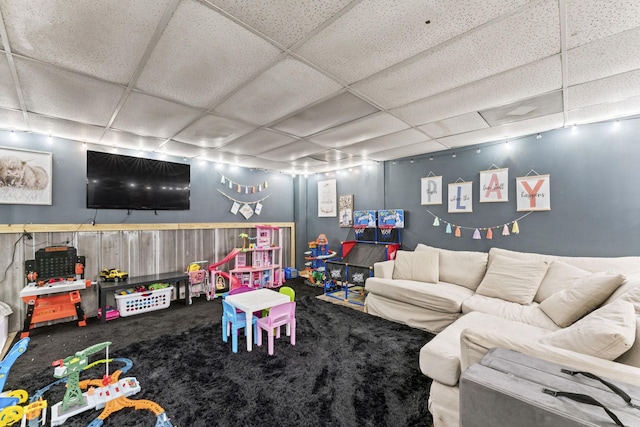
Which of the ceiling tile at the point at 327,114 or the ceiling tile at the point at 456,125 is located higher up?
the ceiling tile at the point at 327,114

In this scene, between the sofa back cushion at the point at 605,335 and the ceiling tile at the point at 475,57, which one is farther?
the ceiling tile at the point at 475,57

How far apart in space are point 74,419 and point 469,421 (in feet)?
7.93

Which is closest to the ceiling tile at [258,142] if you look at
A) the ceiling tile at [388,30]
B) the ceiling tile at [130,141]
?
the ceiling tile at [130,141]

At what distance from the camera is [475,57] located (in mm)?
1839

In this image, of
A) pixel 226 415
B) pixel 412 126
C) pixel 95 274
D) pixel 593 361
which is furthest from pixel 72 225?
pixel 593 361

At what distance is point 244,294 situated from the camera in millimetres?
3018

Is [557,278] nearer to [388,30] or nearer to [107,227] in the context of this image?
[388,30]

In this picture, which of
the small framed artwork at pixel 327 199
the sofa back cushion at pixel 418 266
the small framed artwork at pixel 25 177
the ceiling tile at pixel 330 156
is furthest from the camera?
the small framed artwork at pixel 327 199

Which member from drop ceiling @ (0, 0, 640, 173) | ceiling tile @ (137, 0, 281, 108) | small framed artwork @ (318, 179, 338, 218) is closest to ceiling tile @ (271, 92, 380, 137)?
drop ceiling @ (0, 0, 640, 173)

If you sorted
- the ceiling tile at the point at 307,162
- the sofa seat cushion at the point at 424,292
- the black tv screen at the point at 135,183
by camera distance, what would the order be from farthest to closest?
1. the ceiling tile at the point at 307,162
2. the black tv screen at the point at 135,183
3. the sofa seat cushion at the point at 424,292

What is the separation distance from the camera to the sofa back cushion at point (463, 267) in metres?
3.39

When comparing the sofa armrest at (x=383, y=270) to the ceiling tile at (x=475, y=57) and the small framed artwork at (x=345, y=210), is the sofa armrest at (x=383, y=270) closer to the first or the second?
the small framed artwork at (x=345, y=210)

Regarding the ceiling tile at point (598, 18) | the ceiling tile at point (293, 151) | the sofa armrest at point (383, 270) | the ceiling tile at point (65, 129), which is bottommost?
the sofa armrest at point (383, 270)

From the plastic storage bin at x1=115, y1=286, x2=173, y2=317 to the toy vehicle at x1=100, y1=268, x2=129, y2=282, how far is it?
0.78 feet
